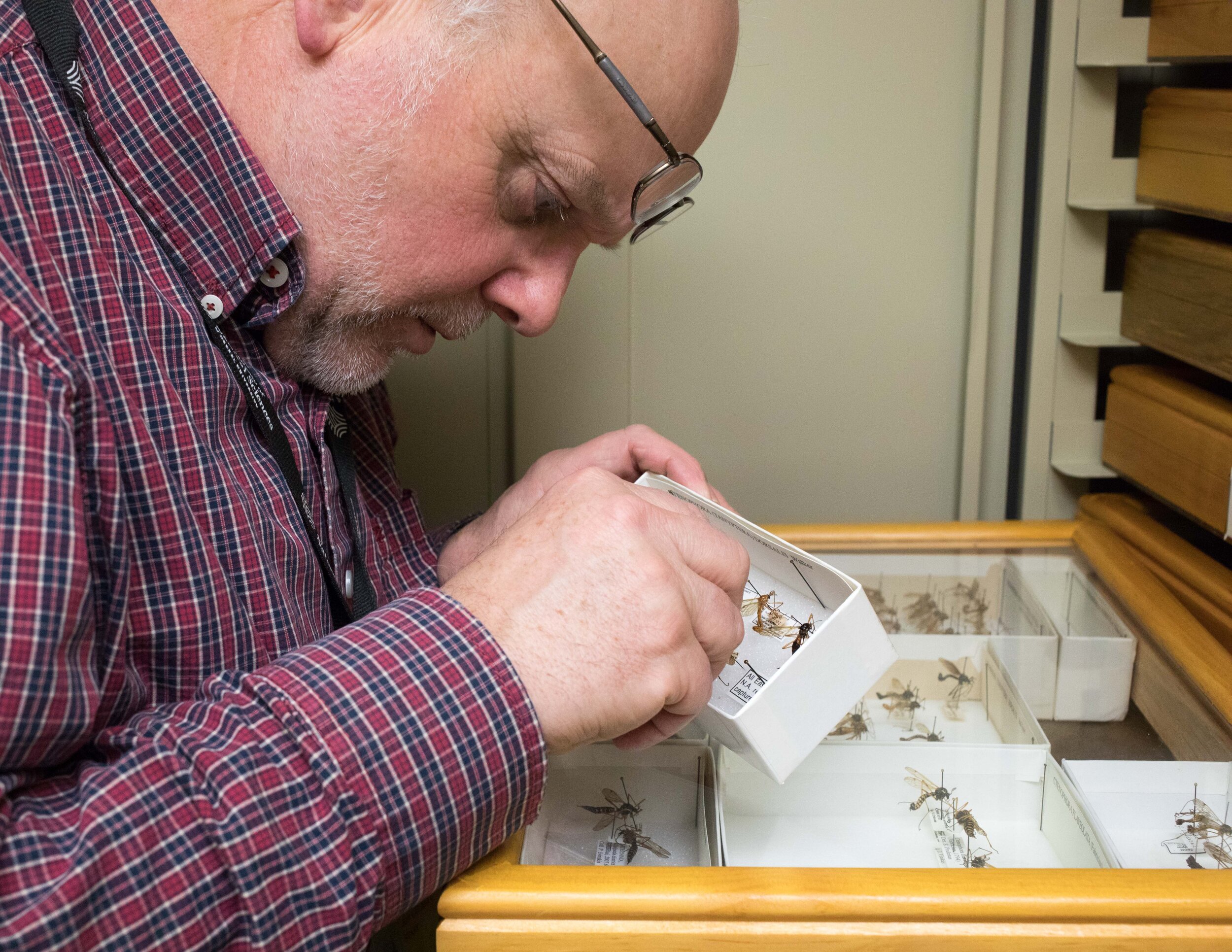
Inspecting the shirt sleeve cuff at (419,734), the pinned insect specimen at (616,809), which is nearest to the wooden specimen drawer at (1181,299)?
the pinned insect specimen at (616,809)

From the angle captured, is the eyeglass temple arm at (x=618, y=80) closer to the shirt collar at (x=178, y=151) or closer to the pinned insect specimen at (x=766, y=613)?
the shirt collar at (x=178, y=151)

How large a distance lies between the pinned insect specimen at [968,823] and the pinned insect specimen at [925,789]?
2 centimetres

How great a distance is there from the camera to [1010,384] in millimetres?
1636

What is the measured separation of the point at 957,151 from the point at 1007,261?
0.18 meters

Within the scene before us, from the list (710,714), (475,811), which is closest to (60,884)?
(475,811)

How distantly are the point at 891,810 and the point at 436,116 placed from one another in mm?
729

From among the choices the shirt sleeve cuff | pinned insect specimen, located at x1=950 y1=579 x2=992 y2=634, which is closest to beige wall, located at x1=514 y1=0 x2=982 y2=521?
pinned insect specimen, located at x1=950 y1=579 x2=992 y2=634

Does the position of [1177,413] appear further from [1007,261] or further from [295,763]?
[295,763]

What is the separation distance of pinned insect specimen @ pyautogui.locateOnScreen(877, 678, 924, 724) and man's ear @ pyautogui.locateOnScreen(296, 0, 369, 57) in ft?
2.77

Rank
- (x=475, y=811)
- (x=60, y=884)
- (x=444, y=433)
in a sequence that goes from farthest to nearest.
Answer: (x=444, y=433), (x=475, y=811), (x=60, y=884)

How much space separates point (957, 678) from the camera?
120cm

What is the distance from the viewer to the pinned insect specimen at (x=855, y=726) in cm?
106

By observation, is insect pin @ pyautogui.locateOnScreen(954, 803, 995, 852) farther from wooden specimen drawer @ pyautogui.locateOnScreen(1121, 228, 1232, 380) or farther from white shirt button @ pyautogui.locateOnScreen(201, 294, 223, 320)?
white shirt button @ pyautogui.locateOnScreen(201, 294, 223, 320)

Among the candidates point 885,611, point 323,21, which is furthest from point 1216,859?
point 323,21
